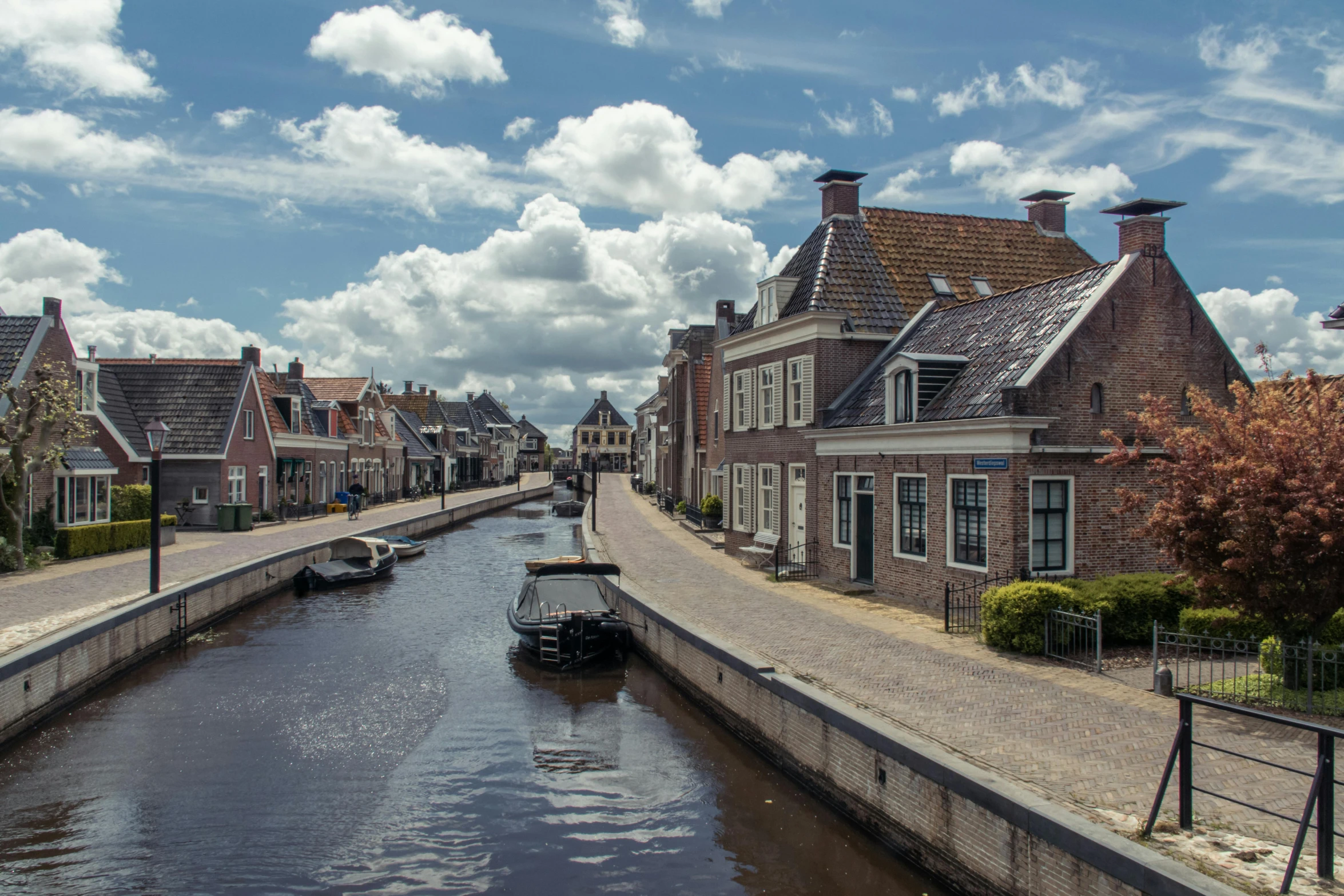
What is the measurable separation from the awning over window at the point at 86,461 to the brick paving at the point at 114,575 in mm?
2985

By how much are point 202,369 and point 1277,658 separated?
132 ft

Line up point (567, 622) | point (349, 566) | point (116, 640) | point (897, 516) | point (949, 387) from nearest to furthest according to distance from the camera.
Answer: point (116, 640)
point (567, 622)
point (949, 387)
point (897, 516)
point (349, 566)

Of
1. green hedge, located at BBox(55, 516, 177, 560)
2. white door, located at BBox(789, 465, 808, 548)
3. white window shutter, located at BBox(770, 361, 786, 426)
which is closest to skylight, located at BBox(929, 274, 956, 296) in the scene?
white window shutter, located at BBox(770, 361, 786, 426)

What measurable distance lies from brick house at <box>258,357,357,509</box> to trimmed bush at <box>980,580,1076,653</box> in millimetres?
36429

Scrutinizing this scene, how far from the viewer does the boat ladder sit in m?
18.5

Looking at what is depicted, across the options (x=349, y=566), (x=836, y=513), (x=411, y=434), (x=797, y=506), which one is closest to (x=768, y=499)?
(x=797, y=506)

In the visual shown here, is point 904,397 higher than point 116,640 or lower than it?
higher

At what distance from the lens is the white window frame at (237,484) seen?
3866cm

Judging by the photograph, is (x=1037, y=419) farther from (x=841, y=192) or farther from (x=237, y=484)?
(x=237, y=484)

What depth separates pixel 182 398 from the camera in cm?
3875

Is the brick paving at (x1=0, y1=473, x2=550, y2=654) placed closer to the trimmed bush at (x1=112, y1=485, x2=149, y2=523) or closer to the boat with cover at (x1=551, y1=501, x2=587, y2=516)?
the trimmed bush at (x1=112, y1=485, x2=149, y2=523)

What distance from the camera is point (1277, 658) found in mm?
11664

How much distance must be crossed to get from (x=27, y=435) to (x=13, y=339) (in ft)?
19.7

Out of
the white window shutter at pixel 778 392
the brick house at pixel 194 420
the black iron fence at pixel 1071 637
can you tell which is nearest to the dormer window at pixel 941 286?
the white window shutter at pixel 778 392
